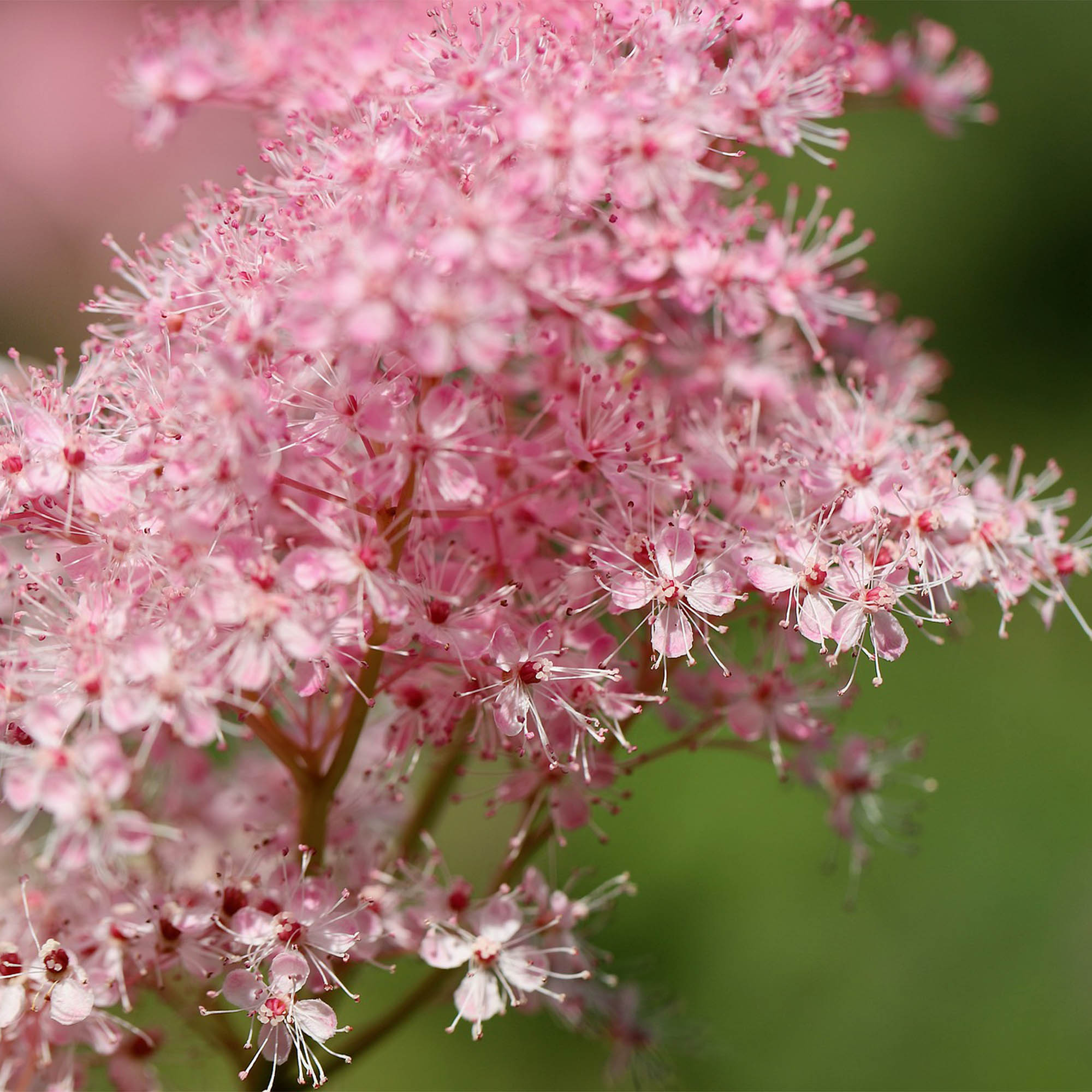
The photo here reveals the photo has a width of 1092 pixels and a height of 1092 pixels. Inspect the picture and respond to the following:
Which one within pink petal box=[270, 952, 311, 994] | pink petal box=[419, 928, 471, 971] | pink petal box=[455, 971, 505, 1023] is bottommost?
pink petal box=[270, 952, 311, 994]

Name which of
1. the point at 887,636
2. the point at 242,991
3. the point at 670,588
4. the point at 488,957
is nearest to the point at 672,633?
the point at 670,588

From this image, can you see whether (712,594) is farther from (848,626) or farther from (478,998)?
(478,998)

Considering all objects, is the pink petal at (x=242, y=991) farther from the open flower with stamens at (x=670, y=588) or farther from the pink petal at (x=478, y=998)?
the open flower with stamens at (x=670, y=588)

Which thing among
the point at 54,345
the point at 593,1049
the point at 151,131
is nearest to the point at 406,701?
the point at 151,131

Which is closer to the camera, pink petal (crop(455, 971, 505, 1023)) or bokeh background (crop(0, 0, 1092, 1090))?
pink petal (crop(455, 971, 505, 1023))

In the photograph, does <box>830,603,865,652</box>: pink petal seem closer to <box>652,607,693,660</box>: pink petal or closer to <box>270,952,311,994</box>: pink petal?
<box>652,607,693,660</box>: pink petal

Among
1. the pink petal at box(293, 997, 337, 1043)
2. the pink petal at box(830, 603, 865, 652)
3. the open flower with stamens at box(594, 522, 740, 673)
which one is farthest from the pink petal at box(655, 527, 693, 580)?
the pink petal at box(293, 997, 337, 1043)

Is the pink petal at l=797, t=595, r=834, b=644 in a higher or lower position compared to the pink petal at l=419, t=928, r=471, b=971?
higher

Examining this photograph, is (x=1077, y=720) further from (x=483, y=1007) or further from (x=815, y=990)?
(x=483, y=1007)
